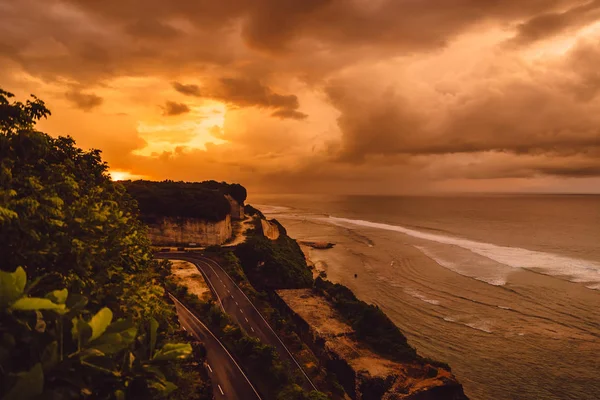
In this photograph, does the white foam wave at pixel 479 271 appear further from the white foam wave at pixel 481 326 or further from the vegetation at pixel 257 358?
the vegetation at pixel 257 358

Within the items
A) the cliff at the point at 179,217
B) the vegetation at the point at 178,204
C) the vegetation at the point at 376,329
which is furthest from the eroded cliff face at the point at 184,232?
the vegetation at the point at 376,329

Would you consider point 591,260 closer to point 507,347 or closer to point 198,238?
point 507,347

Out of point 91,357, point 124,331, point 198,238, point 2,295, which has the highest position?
point 2,295

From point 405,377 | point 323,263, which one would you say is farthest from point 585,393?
point 323,263

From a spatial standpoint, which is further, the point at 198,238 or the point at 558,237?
the point at 558,237

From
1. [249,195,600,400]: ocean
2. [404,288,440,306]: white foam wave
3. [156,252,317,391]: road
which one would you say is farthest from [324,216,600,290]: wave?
[156,252,317,391]: road

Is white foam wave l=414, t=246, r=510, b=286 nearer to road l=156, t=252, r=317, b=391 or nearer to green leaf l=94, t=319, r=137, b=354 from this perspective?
road l=156, t=252, r=317, b=391
